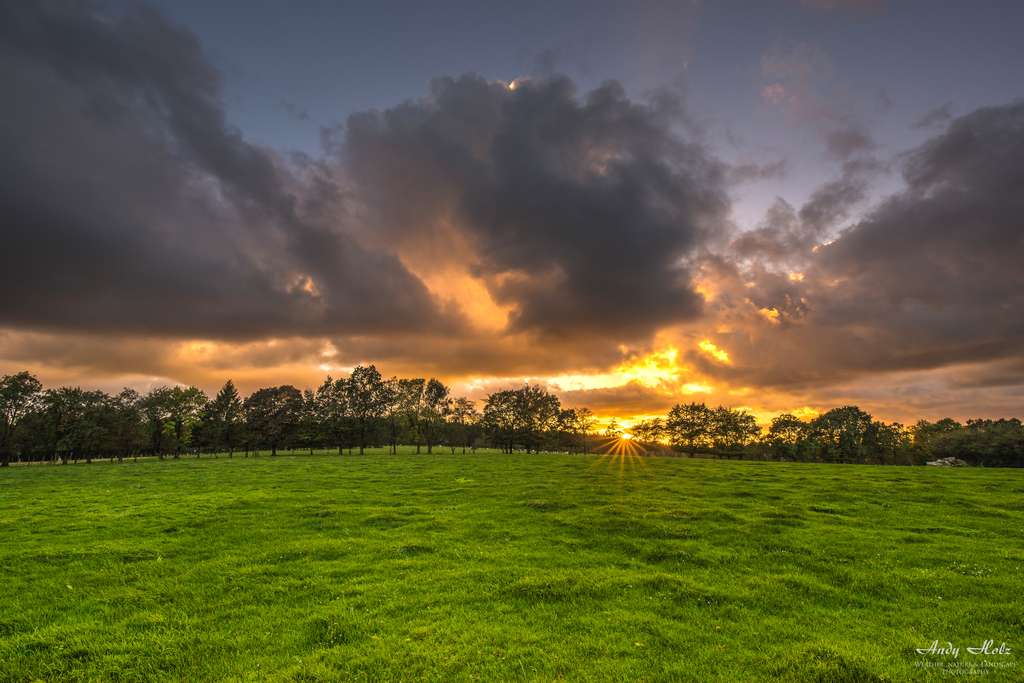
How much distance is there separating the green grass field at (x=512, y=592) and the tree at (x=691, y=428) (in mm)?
94356

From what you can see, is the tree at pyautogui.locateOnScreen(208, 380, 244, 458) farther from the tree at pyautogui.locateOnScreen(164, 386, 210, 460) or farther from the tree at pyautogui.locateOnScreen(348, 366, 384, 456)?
the tree at pyautogui.locateOnScreen(348, 366, 384, 456)

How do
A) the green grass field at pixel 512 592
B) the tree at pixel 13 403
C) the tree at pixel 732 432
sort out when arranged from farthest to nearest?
the tree at pixel 732 432 < the tree at pixel 13 403 < the green grass field at pixel 512 592

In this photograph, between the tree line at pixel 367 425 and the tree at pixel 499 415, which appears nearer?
the tree line at pixel 367 425

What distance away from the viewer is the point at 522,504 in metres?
24.3

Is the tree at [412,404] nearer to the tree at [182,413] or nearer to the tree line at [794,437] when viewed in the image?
the tree at [182,413]

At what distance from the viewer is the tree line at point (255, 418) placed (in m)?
90.2

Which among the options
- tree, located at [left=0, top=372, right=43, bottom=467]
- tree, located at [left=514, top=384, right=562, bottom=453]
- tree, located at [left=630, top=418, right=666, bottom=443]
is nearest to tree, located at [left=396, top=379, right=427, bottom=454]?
tree, located at [left=514, top=384, right=562, bottom=453]

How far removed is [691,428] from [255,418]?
4858 inches

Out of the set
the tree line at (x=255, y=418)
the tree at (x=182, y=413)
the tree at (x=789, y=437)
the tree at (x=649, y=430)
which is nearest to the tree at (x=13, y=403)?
the tree line at (x=255, y=418)

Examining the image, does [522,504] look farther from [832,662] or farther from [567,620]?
[832,662]

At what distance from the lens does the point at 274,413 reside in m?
106

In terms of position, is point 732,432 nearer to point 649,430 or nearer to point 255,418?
point 649,430

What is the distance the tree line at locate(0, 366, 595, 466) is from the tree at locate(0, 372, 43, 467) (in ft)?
0.62
